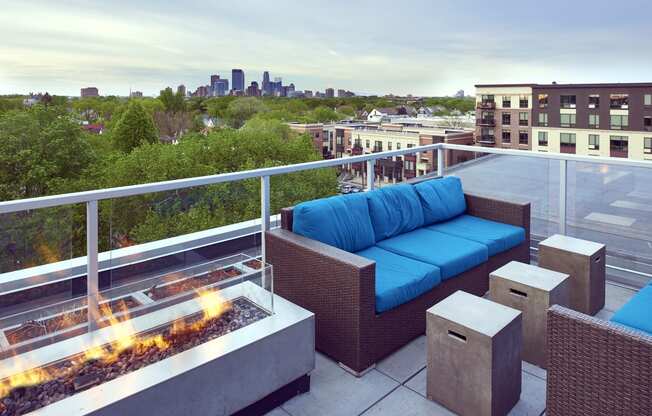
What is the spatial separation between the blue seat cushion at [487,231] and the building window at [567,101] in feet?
143

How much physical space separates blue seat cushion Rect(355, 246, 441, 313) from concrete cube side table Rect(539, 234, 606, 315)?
934mm

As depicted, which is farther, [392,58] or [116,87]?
[116,87]

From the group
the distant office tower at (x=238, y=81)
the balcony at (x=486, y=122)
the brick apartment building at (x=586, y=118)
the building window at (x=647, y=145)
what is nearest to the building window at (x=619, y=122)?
the brick apartment building at (x=586, y=118)

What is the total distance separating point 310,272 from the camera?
8.98 ft

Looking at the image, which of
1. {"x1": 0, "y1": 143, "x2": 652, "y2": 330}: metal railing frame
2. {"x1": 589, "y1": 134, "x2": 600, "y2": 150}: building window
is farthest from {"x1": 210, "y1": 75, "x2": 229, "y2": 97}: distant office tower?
{"x1": 0, "y1": 143, "x2": 652, "y2": 330}: metal railing frame

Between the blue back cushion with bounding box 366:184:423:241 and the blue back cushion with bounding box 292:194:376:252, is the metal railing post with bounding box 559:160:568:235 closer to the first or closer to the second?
the blue back cushion with bounding box 366:184:423:241

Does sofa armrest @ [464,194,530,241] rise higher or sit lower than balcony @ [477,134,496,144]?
lower

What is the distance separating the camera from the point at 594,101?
130ft

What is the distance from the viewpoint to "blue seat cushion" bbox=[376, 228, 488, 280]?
10.1ft

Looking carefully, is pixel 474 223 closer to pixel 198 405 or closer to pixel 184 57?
pixel 198 405

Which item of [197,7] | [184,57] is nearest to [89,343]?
[197,7]

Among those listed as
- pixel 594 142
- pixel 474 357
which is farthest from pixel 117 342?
pixel 594 142

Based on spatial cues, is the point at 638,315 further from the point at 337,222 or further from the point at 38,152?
the point at 38,152

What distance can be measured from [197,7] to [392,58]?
51.2 feet
